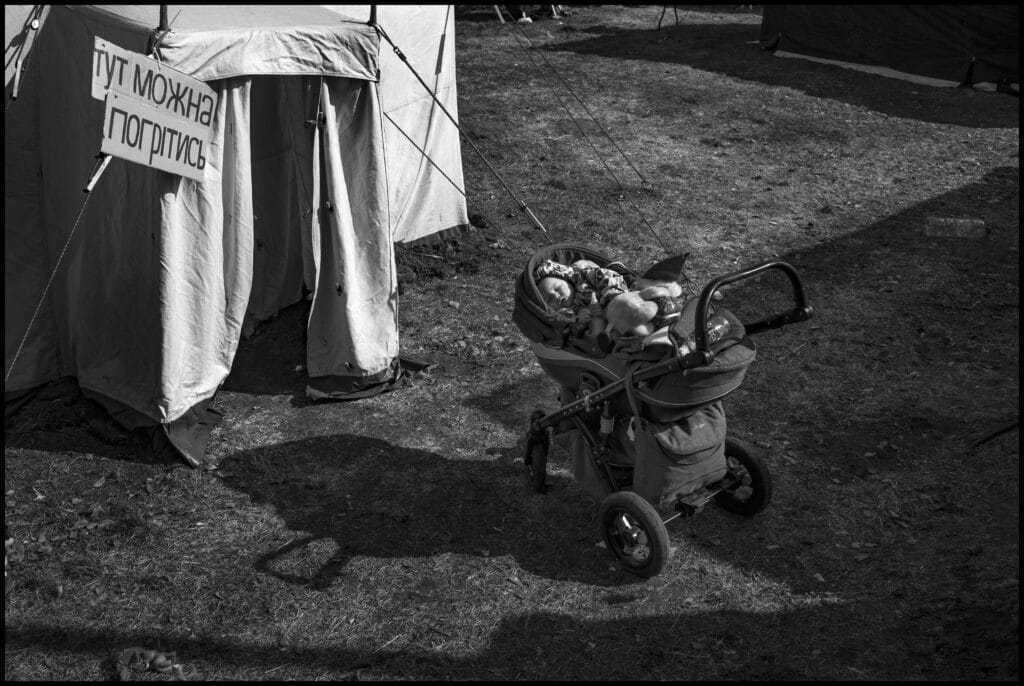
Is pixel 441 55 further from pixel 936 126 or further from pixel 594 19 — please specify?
pixel 594 19

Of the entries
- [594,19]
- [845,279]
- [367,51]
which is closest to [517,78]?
[594,19]

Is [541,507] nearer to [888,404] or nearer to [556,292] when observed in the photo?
[556,292]

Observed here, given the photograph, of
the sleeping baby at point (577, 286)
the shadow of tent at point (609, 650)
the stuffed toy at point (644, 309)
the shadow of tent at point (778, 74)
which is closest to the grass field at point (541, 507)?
the shadow of tent at point (609, 650)

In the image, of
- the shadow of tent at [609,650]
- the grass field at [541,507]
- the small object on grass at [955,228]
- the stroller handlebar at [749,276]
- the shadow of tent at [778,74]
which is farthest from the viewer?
the shadow of tent at [778,74]

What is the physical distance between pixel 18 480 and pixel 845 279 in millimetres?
6988

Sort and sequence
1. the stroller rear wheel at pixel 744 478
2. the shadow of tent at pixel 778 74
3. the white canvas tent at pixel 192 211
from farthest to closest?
the shadow of tent at pixel 778 74, the white canvas tent at pixel 192 211, the stroller rear wheel at pixel 744 478

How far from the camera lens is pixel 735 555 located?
5238 mm

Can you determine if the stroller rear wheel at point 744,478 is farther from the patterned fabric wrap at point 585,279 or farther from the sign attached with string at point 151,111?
the sign attached with string at point 151,111

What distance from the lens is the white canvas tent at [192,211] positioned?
5898 mm

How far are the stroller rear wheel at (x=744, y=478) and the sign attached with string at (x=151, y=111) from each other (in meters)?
3.66

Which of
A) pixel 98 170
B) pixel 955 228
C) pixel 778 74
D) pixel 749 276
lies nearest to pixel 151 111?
pixel 98 170

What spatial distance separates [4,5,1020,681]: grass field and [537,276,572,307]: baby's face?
4.07 feet

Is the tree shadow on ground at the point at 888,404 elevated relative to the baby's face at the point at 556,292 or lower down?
lower down

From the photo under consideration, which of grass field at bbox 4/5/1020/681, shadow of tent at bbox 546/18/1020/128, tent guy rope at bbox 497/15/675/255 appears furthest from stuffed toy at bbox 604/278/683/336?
shadow of tent at bbox 546/18/1020/128
